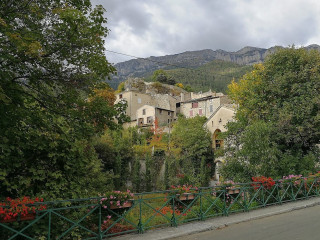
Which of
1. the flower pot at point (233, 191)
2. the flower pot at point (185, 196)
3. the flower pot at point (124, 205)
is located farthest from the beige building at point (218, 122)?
the flower pot at point (124, 205)

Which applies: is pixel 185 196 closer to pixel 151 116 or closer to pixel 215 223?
pixel 215 223

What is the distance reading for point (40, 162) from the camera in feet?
24.0

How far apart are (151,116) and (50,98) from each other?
4488cm

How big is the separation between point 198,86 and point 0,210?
99466 mm

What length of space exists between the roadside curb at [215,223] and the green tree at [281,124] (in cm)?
359

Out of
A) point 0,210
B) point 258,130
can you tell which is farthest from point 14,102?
point 258,130

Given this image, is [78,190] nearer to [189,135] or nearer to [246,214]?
[246,214]

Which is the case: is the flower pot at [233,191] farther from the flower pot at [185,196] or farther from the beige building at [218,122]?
the beige building at [218,122]

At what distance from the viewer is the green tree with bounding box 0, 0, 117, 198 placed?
20.1 ft

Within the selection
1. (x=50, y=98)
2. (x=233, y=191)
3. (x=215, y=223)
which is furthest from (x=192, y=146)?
(x=50, y=98)

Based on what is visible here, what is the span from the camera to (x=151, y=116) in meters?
52.1

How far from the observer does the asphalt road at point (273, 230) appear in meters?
7.23

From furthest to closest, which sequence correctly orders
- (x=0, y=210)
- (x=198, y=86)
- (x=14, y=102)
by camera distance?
(x=198, y=86) < (x=14, y=102) < (x=0, y=210)

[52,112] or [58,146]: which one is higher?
[52,112]
